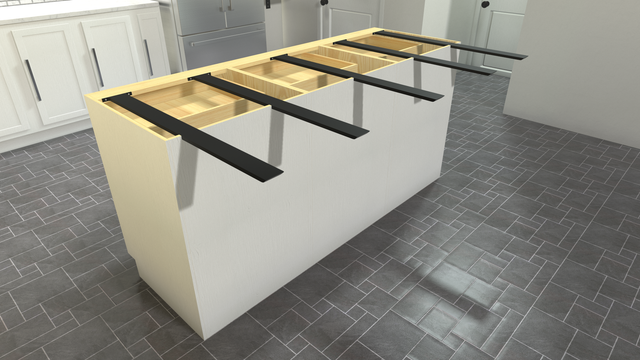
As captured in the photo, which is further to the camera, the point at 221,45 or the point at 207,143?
the point at 221,45

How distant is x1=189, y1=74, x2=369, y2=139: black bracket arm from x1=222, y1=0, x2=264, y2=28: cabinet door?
3272 millimetres

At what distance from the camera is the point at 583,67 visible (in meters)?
4.30

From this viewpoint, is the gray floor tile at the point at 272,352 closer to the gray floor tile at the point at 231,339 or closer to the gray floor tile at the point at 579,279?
the gray floor tile at the point at 231,339

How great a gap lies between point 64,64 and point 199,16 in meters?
1.57

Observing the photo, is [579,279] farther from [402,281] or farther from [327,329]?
[327,329]

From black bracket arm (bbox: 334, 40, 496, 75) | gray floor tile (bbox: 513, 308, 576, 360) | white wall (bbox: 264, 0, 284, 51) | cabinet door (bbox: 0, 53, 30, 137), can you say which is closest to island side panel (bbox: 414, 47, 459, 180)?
black bracket arm (bbox: 334, 40, 496, 75)

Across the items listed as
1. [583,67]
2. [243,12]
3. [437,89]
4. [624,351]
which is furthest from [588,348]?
[243,12]

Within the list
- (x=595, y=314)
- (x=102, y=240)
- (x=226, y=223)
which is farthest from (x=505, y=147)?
(x=102, y=240)

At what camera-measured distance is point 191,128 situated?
5.60 feet

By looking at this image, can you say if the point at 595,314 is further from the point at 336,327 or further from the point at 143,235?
the point at 143,235

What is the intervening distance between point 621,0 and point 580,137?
1.34 metres

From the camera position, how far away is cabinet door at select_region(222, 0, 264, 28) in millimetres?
5227

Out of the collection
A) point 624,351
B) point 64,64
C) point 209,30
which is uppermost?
point 209,30

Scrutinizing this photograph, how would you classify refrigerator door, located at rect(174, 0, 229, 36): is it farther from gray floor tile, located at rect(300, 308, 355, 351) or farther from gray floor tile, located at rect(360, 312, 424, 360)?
gray floor tile, located at rect(360, 312, 424, 360)
